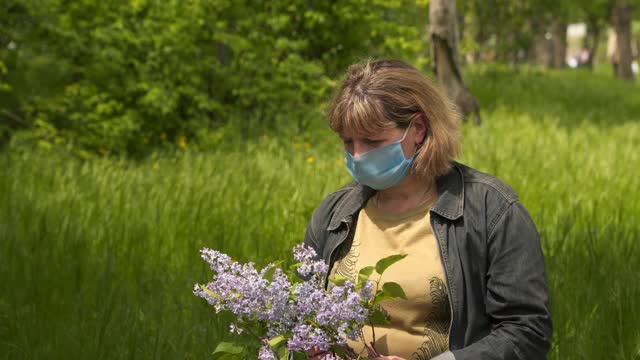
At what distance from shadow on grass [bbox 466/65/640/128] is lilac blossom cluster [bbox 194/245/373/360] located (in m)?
10.0

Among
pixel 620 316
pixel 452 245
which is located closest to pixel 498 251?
pixel 452 245

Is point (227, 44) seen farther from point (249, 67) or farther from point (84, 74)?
point (84, 74)

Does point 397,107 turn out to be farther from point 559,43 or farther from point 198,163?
point 559,43

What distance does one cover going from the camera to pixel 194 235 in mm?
5312

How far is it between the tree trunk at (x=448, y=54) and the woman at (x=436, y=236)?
365 inches

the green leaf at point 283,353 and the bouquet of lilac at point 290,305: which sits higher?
the bouquet of lilac at point 290,305

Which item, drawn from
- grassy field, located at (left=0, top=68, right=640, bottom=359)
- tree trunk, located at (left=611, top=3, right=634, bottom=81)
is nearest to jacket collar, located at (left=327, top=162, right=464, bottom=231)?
grassy field, located at (left=0, top=68, right=640, bottom=359)

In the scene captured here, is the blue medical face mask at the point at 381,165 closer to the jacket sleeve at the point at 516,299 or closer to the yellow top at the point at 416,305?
the yellow top at the point at 416,305

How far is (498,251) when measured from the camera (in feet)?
8.11

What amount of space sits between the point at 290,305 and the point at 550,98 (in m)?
15.1

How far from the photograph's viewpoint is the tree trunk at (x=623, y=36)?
29234mm

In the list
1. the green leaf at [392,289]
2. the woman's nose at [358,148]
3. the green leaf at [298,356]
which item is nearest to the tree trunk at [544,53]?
the woman's nose at [358,148]

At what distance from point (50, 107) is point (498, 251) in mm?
8037

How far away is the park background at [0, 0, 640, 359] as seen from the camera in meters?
4.07
